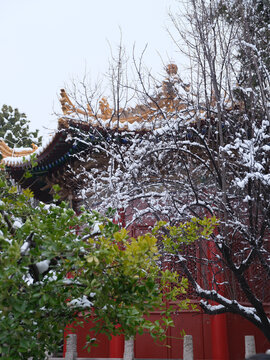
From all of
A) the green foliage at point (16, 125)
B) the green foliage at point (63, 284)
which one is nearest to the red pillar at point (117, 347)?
the green foliage at point (63, 284)

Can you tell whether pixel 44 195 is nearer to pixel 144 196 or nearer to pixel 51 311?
pixel 144 196

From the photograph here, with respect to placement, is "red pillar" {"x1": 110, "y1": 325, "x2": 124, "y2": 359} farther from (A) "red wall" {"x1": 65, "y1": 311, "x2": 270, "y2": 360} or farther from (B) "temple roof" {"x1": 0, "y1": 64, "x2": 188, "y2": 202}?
(B) "temple roof" {"x1": 0, "y1": 64, "x2": 188, "y2": 202}

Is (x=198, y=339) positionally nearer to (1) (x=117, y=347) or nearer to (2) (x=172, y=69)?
(1) (x=117, y=347)

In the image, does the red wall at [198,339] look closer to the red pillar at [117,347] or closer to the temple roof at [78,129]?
the red pillar at [117,347]

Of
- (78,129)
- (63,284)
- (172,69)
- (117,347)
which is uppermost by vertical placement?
(172,69)

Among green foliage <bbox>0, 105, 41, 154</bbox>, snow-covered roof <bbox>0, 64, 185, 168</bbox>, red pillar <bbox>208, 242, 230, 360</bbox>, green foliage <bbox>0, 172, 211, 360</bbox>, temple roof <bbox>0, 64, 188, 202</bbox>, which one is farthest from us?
green foliage <bbox>0, 105, 41, 154</bbox>

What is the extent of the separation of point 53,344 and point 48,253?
0.96 m

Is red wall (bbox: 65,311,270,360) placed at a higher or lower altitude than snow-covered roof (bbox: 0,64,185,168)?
lower

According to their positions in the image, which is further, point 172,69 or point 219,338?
point 219,338

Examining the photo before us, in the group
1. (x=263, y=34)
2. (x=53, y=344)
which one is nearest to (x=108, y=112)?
(x=263, y=34)

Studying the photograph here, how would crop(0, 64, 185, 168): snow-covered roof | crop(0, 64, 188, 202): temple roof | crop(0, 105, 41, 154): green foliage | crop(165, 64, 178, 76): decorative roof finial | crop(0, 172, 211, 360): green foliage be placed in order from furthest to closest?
crop(0, 105, 41, 154): green foliage → crop(0, 64, 185, 168): snow-covered roof → crop(0, 64, 188, 202): temple roof → crop(165, 64, 178, 76): decorative roof finial → crop(0, 172, 211, 360): green foliage

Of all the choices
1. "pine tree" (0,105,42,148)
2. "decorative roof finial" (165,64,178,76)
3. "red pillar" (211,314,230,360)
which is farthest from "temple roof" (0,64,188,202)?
"pine tree" (0,105,42,148)

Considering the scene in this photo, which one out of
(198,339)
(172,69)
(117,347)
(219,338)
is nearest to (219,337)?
(219,338)

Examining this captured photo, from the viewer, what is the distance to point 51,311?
2.24m
